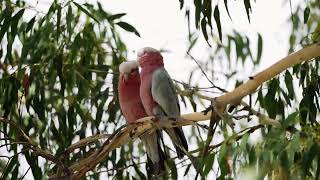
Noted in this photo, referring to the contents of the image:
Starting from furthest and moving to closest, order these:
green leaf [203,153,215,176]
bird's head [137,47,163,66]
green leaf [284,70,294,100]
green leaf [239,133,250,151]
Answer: bird's head [137,47,163,66]
green leaf [284,70,294,100]
green leaf [203,153,215,176]
green leaf [239,133,250,151]

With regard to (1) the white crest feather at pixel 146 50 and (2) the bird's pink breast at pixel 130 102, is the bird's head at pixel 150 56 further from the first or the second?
(2) the bird's pink breast at pixel 130 102

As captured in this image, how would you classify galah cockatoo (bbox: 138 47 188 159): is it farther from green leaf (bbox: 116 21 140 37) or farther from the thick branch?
the thick branch

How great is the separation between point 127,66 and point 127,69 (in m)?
0.01

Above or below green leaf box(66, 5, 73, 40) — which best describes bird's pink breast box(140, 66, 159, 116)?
below

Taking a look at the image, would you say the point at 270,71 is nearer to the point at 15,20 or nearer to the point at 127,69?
the point at 127,69

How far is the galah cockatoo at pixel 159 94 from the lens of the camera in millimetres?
2752

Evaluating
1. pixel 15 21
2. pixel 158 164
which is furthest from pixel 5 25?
pixel 158 164

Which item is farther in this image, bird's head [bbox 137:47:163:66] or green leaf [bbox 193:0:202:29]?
bird's head [bbox 137:47:163:66]

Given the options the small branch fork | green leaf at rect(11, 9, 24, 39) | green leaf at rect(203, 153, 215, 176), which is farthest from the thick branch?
green leaf at rect(11, 9, 24, 39)

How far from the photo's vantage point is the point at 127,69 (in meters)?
2.96

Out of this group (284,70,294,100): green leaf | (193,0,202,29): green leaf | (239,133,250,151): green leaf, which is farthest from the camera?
(284,70,294,100): green leaf

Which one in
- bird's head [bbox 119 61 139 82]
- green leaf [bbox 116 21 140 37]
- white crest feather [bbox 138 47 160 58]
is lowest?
bird's head [bbox 119 61 139 82]

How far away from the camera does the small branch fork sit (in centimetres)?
205

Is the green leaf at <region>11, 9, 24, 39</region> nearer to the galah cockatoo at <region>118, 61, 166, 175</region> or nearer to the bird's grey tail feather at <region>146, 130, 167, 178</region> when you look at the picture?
the galah cockatoo at <region>118, 61, 166, 175</region>
